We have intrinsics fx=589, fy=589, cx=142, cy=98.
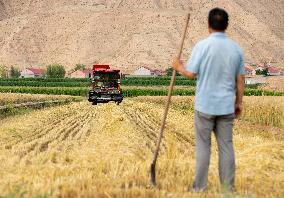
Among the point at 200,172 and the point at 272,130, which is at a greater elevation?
the point at 200,172

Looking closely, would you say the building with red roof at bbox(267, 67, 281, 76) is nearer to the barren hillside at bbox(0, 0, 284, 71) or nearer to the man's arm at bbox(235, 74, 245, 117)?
the barren hillside at bbox(0, 0, 284, 71)

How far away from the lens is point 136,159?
10.6m

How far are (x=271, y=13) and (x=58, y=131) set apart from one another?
613ft

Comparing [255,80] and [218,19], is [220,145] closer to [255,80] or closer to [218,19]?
[218,19]

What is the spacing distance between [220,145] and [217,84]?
0.81 metres

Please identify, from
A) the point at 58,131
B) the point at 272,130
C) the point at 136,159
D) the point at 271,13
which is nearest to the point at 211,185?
the point at 136,159

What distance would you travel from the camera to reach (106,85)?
39.0m

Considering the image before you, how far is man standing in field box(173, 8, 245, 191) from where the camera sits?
740cm

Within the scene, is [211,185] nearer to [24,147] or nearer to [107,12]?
[24,147]

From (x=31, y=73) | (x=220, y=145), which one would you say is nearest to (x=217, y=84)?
(x=220, y=145)

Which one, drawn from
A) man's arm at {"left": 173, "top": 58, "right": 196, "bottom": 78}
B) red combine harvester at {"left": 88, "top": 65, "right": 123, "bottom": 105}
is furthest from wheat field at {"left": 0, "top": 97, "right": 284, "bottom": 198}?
red combine harvester at {"left": 88, "top": 65, "right": 123, "bottom": 105}

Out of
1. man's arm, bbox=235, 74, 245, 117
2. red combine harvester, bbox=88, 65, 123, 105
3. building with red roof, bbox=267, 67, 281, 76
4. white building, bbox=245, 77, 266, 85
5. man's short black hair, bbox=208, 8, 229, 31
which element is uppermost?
man's short black hair, bbox=208, 8, 229, 31

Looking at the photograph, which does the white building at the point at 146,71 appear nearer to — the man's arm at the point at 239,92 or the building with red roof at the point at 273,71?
the building with red roof at the point at 273,71

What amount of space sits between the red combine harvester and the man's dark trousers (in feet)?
101
